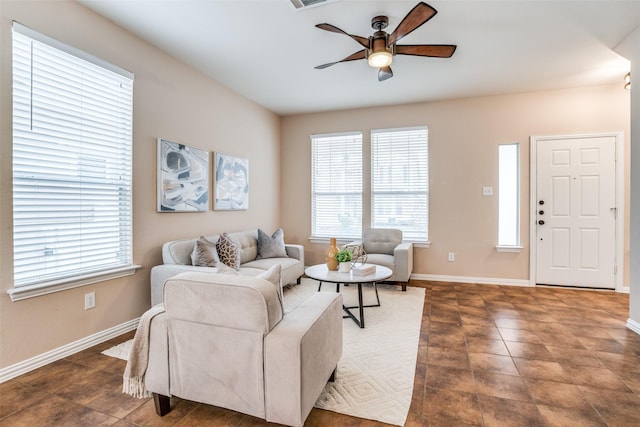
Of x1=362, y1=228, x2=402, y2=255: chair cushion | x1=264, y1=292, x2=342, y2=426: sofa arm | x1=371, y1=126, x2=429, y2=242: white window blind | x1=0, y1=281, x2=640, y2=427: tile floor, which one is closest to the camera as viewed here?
x1=264, y1=292, x2=342, y2=426: sofa arm

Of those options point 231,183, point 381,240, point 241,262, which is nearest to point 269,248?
point 241,262

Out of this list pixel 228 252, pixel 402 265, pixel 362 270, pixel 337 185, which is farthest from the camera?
pixel 337 185

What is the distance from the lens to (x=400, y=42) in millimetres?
3152

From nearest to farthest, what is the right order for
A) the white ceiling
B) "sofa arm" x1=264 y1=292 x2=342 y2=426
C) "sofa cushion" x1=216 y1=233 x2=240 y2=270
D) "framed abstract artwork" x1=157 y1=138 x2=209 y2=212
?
1. "sofa arm" x1=264 y1=292 x2=342 y2=426
2. the white ceiling
3. "framed abstract artwork" x1=157 y1=138 x2=209 y2=212
4. "sofa cushion" x1=216 y1=233 x2=240 y2=270

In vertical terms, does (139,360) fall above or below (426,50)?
below

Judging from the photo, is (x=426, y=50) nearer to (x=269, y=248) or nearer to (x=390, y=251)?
(x=390, y=251)

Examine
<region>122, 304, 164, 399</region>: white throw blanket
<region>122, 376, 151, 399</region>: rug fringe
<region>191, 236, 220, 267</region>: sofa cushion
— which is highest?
<region>191, 236, 220, 267</region>: sofa cushion

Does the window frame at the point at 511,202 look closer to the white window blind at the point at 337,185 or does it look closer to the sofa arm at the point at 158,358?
the white window blind at the point at 337,185

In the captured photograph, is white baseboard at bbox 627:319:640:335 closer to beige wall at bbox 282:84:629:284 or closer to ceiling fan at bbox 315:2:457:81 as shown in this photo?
beige wall at bbox 282:84:629:284

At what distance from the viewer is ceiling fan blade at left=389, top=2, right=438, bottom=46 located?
2112mm

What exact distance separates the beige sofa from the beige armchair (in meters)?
1.22

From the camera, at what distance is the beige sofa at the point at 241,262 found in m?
2.89

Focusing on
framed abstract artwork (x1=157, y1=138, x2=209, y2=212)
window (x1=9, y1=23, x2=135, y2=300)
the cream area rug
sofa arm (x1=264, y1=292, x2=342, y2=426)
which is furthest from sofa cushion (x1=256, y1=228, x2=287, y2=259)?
sofa arm (x1=264, y1=292, x2=342, y2=426)

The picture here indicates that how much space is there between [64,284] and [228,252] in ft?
4.56
